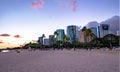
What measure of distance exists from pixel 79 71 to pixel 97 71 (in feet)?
3.79

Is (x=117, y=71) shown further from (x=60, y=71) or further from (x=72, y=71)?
(x=60, y=71)

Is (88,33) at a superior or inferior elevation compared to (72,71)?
superior

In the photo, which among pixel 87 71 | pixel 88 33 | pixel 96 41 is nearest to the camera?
pixel 87 71

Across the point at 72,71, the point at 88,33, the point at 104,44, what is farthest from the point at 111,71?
the point at 104,44

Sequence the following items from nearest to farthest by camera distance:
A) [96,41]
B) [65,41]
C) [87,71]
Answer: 1. [87,71]
2. [96,41]
3. [65,41]

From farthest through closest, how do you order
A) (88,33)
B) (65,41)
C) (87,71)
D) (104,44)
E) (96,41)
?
(65,41)
(96,41)
(104,44)
(88,33)
(87,71)

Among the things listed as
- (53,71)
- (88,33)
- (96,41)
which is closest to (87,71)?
(53,71)

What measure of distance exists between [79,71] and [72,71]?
465mm

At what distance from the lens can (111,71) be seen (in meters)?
11.1

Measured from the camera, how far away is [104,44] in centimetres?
11631

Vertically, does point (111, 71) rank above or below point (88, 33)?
below

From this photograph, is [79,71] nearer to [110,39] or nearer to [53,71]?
[53,71]

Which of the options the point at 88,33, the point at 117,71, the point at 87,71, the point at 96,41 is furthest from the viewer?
the point at 96,41

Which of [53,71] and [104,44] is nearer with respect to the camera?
[53,71]
